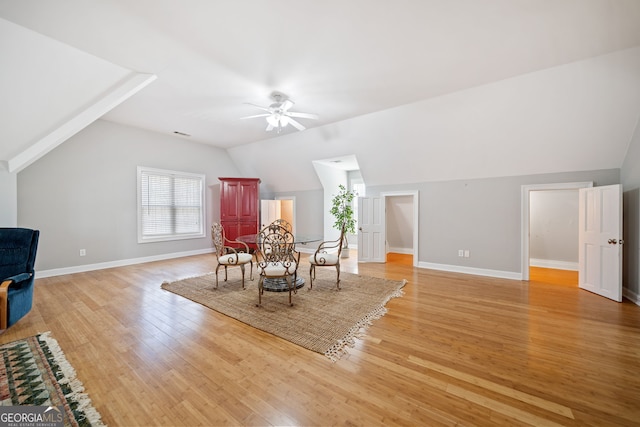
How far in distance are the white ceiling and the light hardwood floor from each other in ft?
9.16

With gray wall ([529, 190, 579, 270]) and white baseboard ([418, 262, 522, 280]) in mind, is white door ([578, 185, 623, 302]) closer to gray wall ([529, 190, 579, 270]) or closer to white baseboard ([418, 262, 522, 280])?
white baseboard ([418, 262, 522, 280])

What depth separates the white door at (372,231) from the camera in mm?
5973

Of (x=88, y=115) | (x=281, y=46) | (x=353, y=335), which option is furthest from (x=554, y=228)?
(x=88, y=115)

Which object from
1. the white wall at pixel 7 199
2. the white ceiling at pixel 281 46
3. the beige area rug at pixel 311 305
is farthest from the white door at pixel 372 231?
the white wall at pixel 7 199

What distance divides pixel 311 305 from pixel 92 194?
5194 millimetres

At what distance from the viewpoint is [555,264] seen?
5262 millimetres

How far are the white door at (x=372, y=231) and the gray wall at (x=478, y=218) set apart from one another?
857mm

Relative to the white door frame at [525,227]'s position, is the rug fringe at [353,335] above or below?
below

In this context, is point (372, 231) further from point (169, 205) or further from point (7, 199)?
point (7, 199)

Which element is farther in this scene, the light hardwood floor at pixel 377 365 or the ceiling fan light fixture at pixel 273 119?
the ceiling fan light fixture at pixel 273 119

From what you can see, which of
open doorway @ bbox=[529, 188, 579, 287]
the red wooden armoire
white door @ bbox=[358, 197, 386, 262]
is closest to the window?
the red wooden armoire

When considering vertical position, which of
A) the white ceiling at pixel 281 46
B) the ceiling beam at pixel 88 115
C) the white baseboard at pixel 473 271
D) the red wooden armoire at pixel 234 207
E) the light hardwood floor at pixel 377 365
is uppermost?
the white ceiling at pixel 281 46

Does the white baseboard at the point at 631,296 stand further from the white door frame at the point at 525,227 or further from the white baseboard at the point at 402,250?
the white baseboard at the point at 402,250

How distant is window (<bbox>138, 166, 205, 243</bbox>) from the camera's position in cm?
579
